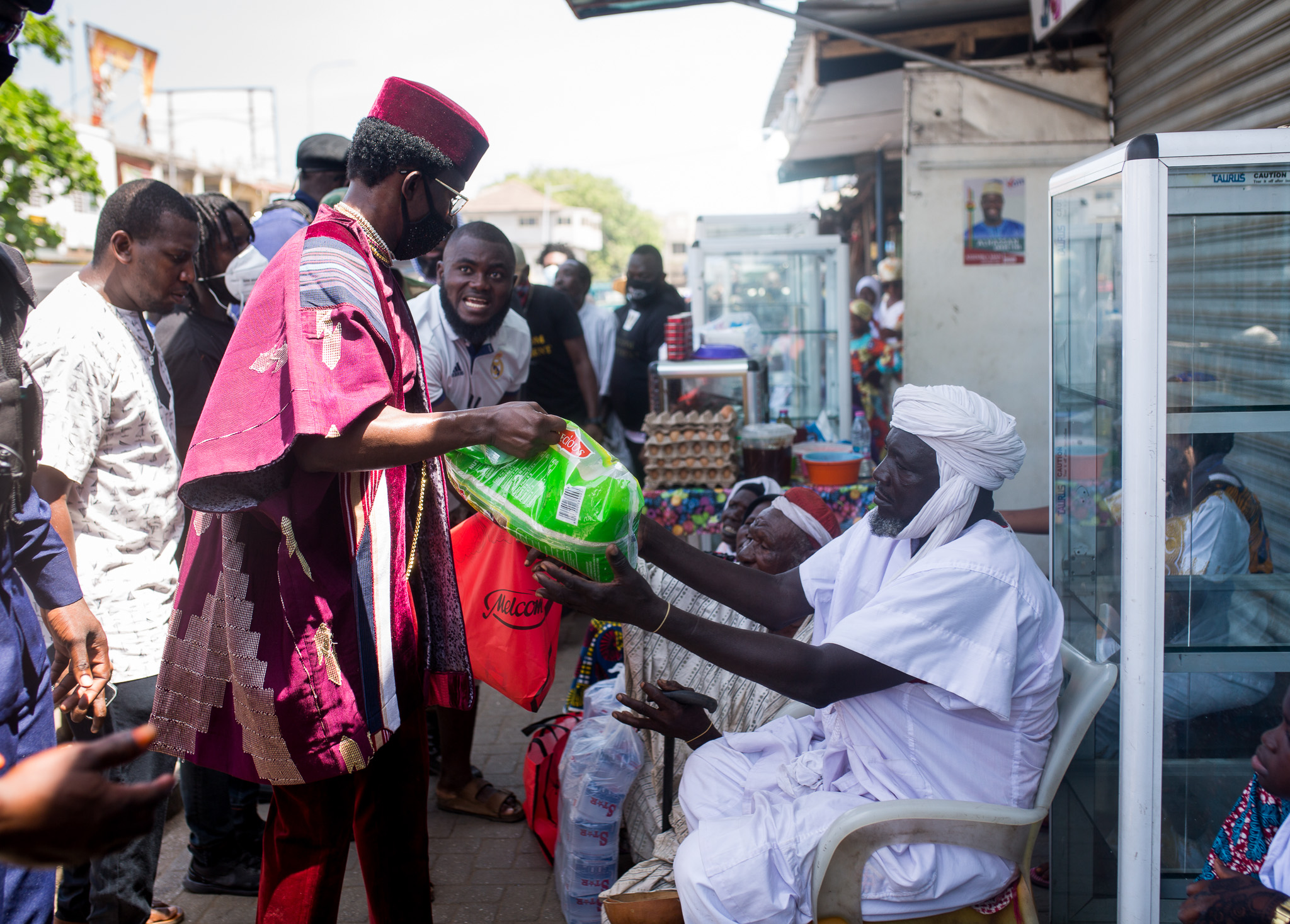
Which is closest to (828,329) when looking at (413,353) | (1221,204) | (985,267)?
(985,267)

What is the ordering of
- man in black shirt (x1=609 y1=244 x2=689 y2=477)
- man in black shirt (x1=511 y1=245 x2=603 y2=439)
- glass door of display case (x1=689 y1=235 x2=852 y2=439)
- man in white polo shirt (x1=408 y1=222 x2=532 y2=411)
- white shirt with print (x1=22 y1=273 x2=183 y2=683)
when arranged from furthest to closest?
man in black shirt (x1=609 y1=244 x2=689 y2=477) → glass door of display case (x1=689 y1=235 x2=852 y2=439) → man in black shirt (x1=511 y1=245 x2=603 y2=439) → man in white polo shirt (x1=408 y1=222 x2=532 y2=411) → white shirt with print (x1=22 y1=273 x2=183 y2=683)

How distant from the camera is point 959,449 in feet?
6.66

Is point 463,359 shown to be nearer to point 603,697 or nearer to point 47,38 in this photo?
point 603,697

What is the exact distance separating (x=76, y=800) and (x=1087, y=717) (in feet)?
5.99

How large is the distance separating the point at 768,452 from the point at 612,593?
98.4 inches

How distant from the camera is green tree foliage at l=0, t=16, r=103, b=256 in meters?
10.2

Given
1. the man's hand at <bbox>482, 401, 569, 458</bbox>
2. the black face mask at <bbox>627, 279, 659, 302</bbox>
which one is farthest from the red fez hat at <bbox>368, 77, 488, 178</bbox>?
the black face mask at <bbox>627, 279, 659, 302</bbox>

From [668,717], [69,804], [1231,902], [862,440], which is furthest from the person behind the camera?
[862,440]

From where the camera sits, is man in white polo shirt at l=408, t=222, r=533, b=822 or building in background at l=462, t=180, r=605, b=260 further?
building in background at l=462, t=180, r=605, b=260

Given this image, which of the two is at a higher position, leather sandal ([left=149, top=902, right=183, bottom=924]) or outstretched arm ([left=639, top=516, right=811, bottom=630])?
outstretched arm ([left=639, top=516, right=811, bottom=630])

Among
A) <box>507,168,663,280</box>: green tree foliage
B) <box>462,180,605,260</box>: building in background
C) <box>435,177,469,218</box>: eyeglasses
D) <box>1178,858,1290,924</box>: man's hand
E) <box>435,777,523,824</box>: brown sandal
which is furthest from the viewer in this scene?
<box>507,168,663,280</box>: green tree foliage

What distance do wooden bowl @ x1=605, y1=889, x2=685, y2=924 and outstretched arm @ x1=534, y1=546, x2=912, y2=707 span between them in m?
0.51

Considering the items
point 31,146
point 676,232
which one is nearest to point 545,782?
point 31,146

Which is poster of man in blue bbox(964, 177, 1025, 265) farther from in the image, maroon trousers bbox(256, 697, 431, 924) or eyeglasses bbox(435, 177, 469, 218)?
maroon trousers bbox(256, 697, 431, 924)
